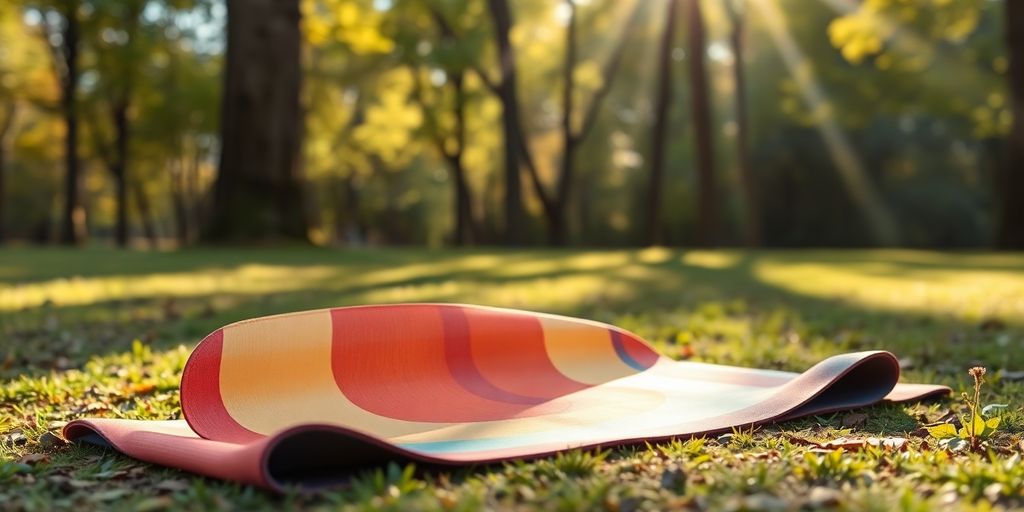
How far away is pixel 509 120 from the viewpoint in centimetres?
2239

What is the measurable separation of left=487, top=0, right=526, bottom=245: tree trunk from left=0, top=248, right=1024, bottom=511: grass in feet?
29.6

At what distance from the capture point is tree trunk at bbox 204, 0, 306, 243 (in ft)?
49.2

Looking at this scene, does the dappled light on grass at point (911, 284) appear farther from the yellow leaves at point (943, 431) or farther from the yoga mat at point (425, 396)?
the yellow leaves at point (943, 431)

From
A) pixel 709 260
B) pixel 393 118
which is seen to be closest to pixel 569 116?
pixel 393 118

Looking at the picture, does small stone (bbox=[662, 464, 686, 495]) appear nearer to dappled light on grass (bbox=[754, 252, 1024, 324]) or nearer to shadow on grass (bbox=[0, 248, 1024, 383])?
shadow on grass (bbox=[0, 248, 1024, 383])

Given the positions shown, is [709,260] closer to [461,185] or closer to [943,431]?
[943,431]

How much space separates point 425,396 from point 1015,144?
652 inches

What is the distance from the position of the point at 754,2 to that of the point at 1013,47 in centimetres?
959

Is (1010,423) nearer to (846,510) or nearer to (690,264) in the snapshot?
(846,510)

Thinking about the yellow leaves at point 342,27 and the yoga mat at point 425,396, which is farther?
the yellow leaves at point 342,27

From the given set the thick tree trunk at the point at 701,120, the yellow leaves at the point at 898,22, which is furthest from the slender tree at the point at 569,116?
the yellow leaves at the point at 898,22

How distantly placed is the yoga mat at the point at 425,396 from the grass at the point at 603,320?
9cm

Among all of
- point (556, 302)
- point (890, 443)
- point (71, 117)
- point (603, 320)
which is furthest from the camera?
point (71, 117)

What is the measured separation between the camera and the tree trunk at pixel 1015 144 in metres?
16.5
